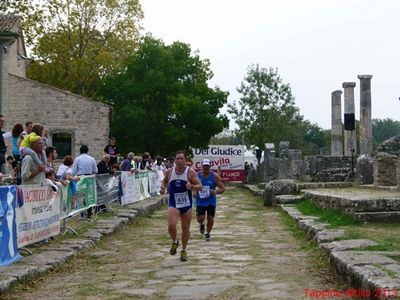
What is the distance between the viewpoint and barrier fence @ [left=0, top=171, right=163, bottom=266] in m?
8.99

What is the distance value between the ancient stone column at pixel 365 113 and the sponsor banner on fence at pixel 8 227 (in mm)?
27616

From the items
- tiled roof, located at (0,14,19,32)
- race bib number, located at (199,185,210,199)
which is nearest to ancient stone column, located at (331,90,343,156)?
tiled roof, located at (0,14,19,32)

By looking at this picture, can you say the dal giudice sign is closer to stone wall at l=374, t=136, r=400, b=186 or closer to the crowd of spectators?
the crowd of spectators

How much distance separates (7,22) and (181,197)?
85.1 feet

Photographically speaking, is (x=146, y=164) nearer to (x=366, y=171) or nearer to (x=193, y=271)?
(x=366, y=171)

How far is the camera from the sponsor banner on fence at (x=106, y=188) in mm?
16400

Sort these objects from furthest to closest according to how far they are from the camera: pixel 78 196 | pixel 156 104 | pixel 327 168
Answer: pixel 156 104, pixel 327 168, pixel 78 196

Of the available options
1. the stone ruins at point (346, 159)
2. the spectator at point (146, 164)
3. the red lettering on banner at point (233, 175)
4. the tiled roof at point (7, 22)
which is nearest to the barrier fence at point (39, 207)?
the stone ruins at point (346, 159)

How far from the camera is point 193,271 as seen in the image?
30.1 ft

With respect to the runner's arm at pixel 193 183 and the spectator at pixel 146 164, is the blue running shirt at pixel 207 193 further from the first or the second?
the spectator at pixel 146 164

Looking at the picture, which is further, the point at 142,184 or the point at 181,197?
the point at 142,184

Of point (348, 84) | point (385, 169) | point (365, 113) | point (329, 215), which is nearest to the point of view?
point (329, 215)

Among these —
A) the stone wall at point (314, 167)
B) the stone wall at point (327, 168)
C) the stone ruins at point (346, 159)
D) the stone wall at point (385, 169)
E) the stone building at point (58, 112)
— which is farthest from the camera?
the stone building at point (58, 112)

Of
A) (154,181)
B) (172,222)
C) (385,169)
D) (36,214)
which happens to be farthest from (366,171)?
(36,214)
